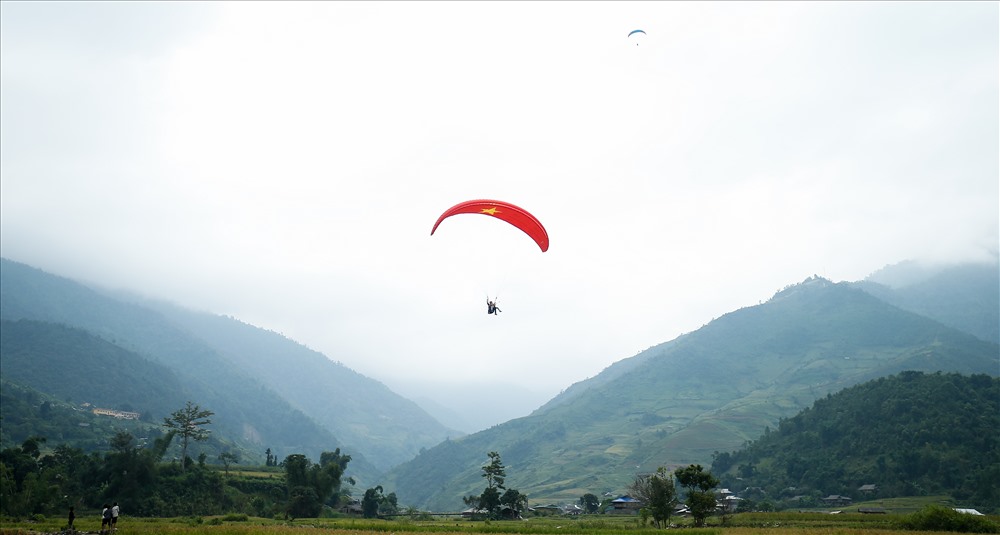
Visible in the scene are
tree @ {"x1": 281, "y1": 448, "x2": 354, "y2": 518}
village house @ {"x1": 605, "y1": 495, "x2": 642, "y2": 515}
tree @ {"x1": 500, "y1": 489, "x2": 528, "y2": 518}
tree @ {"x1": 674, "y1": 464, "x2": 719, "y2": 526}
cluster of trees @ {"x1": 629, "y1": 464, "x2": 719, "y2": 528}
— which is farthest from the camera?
village house @ {"x1": 605, "y1": 495, "x2": 642, "y2": 515}

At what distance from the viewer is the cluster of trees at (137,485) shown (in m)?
50.6

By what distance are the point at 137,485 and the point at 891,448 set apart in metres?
99.8

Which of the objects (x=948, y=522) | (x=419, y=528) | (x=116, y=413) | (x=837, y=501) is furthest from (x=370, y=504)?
(x=116, y=413)

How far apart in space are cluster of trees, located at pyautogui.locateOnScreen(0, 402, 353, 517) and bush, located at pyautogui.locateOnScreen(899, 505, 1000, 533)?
47427 mm

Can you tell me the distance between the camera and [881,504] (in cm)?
7750

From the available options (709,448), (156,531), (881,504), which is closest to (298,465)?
(156,531)

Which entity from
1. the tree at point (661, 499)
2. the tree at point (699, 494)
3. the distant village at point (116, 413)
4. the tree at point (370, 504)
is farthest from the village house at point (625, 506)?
the distant village at point (116, 413)

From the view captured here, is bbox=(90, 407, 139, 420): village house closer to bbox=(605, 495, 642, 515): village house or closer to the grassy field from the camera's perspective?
bbox=(605, 495, 642, 515): village house

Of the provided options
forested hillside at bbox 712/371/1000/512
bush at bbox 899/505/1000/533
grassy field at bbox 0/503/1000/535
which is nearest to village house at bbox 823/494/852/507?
forested hillside at bbox 712/371/1000/512

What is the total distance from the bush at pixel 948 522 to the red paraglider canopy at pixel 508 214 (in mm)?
27270

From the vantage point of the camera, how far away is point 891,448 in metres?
95.7

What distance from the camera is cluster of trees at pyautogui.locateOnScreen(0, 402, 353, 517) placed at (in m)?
50.6

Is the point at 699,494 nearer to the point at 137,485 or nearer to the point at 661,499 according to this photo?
the point at 661,499

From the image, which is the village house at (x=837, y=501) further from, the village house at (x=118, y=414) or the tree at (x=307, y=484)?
the village house at (x=118, y=414)
